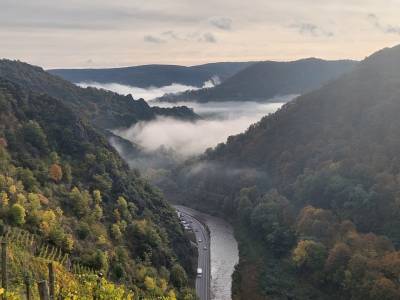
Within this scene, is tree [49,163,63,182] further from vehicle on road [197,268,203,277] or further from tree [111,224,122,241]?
vehicle on road [197,268,203,277]

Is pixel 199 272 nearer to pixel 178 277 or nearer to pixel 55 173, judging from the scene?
pixel 178 277

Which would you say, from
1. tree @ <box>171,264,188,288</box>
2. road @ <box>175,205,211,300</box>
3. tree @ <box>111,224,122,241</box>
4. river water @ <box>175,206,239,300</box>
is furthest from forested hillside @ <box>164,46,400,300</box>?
tree @ <box>111,224,122,241</box>

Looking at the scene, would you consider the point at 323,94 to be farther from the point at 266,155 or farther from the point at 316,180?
the point at 316,180

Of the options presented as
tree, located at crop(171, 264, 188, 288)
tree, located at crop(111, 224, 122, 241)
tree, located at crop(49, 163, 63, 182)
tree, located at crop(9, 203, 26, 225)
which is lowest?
tree, located at crop(171, 264, 188, 288)

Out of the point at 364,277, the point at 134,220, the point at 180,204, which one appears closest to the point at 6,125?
the point at 134,220

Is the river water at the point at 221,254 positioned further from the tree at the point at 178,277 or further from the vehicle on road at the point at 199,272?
the tree at the point at 178,277

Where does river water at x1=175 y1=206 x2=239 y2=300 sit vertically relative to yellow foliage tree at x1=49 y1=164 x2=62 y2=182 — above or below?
below

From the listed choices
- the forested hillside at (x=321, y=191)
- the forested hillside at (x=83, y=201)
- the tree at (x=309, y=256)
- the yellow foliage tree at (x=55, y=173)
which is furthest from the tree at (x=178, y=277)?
the yellow foliage tree at (x=55, y=173)
